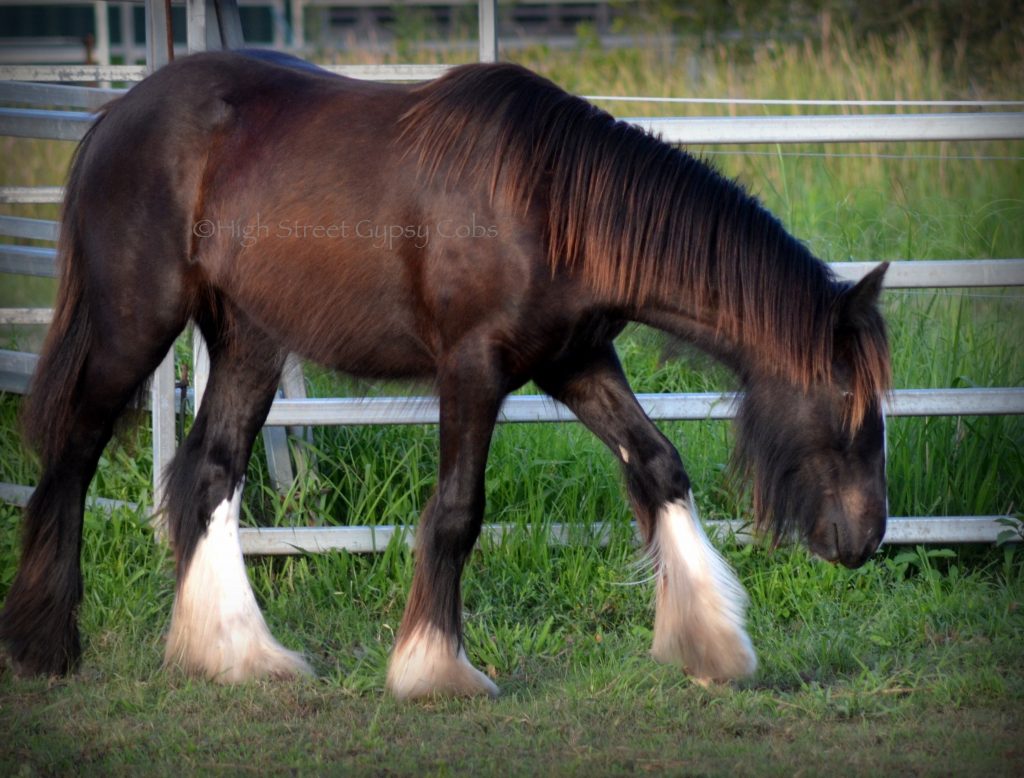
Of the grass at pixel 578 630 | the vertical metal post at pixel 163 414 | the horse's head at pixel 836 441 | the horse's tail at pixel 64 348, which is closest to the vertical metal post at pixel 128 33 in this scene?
the grass at pixel 578 630

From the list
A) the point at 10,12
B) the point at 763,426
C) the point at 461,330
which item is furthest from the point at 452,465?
the point at 10,12

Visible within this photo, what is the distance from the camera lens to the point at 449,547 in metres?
3.67

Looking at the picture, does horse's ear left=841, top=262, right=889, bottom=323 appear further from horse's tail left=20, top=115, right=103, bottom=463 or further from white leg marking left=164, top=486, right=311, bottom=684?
horse's tail left=20, top=115, right=103, bottom=463

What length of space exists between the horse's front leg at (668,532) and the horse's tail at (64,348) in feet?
5.26

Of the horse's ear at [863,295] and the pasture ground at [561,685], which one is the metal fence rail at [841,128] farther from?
the pasture ground at [561,685]

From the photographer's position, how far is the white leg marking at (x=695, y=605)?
12.4 ft

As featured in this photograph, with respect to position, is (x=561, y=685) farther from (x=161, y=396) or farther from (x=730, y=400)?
(x=161, y=396)

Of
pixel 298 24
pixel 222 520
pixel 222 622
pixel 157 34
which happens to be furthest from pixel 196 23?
pixel 298 24

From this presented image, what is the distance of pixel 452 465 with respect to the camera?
3656mm

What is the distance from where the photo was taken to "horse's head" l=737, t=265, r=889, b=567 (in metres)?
3.42

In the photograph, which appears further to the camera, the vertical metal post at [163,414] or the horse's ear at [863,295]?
the vertical metal post at [163,414]

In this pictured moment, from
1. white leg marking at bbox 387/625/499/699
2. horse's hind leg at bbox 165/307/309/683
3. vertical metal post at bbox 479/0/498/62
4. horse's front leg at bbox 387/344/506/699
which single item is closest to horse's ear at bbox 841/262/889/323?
horse's front leg at bbox 387/344/506/699

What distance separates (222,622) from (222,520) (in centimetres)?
36

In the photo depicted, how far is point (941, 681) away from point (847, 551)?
1.92 ft
